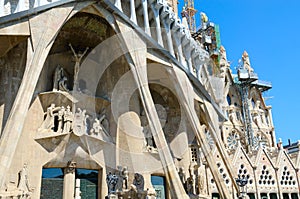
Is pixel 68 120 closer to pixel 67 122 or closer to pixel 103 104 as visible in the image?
pixel 67 122

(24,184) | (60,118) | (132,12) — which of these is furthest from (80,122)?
(132,12)

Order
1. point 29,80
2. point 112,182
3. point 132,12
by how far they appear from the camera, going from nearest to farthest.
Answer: point 29,80 → point 112,182 → point 132,12

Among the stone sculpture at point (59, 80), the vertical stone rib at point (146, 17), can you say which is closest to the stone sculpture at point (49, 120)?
the stone sculpture at point (59, 80)

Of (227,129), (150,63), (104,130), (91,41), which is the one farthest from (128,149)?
(227,129)

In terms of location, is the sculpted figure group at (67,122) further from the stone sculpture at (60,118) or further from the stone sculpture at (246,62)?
the stone sculpture at (246,62)

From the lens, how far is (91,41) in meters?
14.3

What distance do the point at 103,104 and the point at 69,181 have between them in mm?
3438

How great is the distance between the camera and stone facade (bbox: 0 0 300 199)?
10.7 m

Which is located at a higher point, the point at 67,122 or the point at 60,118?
the point at 60,118

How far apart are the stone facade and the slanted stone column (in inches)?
1.5

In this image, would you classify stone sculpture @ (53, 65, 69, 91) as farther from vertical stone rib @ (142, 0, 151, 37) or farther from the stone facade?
vertical stone rib @ (142, 0, 151, 37)

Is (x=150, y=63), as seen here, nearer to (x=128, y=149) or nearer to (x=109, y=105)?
→ (x=109, y=105)

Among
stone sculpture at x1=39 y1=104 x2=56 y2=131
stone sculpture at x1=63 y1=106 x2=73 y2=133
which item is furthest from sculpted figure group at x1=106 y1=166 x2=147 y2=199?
stone sculpture at x1=39 y1=104 x2=56 y2=131

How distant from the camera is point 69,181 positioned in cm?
1218
